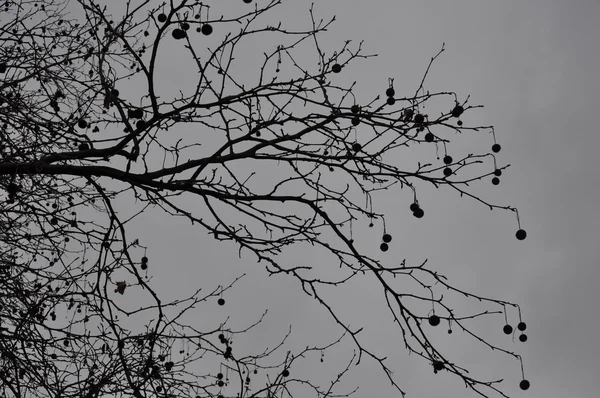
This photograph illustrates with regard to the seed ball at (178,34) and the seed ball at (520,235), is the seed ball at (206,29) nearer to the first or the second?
the seed ball at (178,34)

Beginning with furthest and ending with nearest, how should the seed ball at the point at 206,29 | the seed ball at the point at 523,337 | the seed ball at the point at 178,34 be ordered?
the seed ball at the point at 206,29
the seed ball at the point at 523,337
the seed ball at the point at 178,34

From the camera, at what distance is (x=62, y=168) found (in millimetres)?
4328

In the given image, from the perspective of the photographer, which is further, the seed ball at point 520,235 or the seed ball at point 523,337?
the seed ball at point 520,235

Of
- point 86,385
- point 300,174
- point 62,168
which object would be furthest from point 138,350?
point 300,174

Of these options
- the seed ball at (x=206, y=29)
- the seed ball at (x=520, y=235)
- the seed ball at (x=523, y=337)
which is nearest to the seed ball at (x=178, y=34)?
the seed ball at (x=206, y=29)

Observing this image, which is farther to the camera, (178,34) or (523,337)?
(523,337)

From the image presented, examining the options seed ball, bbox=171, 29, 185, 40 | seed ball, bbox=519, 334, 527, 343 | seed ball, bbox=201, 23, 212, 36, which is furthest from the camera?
seed ball, bbox=201, 23, 212, 36

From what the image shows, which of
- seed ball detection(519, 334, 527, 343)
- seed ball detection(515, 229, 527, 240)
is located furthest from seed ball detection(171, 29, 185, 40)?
seed ball detection(519, 334, 527, 343)

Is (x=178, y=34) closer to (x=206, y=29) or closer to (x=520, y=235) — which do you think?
(x=206, y=29)

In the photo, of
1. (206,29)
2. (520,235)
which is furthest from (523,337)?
(206,29)

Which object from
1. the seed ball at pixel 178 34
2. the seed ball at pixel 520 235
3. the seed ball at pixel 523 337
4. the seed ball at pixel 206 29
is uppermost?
the seed ball at pixel 206 29

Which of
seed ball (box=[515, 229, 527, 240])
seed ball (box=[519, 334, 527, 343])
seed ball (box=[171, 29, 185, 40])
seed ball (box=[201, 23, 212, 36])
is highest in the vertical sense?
seed ball (box=[201, 23, 212, 36])

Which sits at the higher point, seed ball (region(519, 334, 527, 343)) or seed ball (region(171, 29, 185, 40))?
seed ball (region(171, 29, 185, 40))

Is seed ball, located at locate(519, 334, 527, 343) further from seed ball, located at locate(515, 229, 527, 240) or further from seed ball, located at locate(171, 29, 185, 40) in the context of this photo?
seed ball, located at locate(171, 29, 185, 40)
